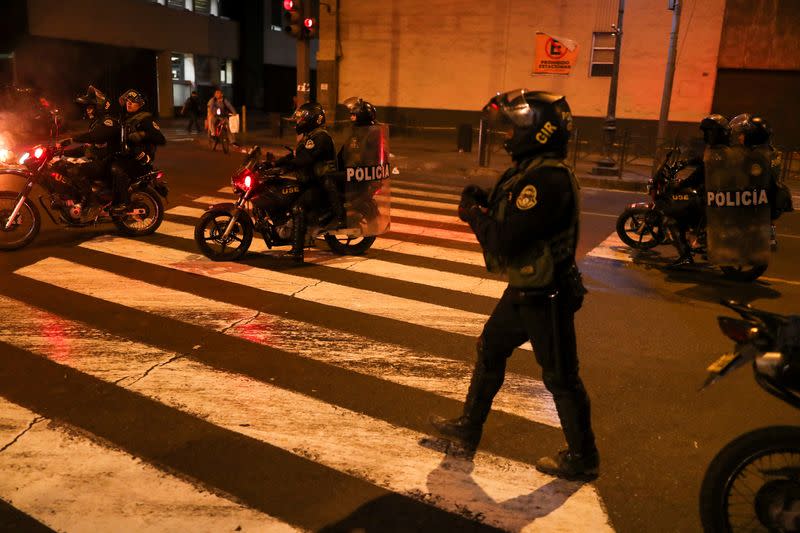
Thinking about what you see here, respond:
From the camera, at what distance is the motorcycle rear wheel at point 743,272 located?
8.14m

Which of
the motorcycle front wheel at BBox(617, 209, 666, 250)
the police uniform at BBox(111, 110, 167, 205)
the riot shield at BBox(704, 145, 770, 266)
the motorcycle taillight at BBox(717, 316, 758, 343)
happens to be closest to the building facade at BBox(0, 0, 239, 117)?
the police uniform at BBox(111, 110, 167, 205)

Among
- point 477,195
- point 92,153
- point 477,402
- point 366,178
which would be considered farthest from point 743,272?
point 92,153

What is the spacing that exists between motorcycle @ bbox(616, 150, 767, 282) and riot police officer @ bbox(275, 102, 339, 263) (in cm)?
406

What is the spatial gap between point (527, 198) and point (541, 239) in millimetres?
236

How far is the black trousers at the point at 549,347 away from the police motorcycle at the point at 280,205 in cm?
489

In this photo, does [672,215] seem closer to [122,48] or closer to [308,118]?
[308,118]

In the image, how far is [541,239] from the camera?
3555mm

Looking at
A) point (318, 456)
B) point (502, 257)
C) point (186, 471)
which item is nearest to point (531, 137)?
point (502, 257)

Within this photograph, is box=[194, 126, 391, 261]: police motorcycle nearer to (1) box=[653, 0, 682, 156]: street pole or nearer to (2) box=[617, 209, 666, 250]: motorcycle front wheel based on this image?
(2) box=[617, 209, 666, 250]: motorcycle front wheel

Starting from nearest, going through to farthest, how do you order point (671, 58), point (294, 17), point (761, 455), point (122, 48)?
1. point (761, 455)
2. point (671, 58)
3. point (294, 17)
4. point (122, 48)

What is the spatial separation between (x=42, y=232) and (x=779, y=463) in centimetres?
Answer: 929

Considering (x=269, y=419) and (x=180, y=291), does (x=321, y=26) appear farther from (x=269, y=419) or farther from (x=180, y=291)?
(x=269, y=419)

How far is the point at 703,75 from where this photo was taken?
77.5 feet

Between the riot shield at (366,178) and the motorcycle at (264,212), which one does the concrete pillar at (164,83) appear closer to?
the motorcycle at (264,212)
